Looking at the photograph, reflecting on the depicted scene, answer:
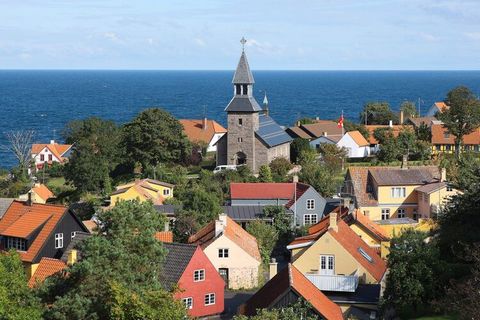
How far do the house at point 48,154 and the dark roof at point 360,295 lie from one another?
56.8 m

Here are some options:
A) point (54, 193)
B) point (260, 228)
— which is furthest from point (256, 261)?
point (54, 193)

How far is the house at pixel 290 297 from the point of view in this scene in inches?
1420

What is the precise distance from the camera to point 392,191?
6375 cm

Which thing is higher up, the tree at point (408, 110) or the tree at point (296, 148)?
the tree at point (408, 110)

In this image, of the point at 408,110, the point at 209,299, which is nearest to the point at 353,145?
the point at 408,110

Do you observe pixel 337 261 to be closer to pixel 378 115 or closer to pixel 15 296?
pixel 15 296

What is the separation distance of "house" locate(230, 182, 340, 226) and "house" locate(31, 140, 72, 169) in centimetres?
3463

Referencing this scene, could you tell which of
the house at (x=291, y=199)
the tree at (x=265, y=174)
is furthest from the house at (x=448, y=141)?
the house at (x=291, y=199)

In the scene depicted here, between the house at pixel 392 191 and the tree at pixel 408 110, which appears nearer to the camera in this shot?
the house at pixel 392 191

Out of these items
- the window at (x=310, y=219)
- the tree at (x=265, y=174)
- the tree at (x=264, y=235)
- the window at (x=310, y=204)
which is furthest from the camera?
the tree at (x=265, y=174)

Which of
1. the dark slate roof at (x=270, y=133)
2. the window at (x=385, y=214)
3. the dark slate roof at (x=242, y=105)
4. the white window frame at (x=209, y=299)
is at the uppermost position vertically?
the dark slate roof at (x=242, y=105)

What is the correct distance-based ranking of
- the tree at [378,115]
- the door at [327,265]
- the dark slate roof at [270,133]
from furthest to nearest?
1. the tree at [378,115]
2. the dark slate roof at [270,133]
3. the door at [327,265]

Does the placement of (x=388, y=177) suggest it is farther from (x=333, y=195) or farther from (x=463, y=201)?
(x=463, y=201)

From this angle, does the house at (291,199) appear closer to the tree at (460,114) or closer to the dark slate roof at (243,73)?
the dark slate roof at (243,73)
